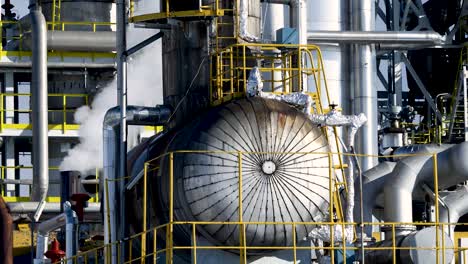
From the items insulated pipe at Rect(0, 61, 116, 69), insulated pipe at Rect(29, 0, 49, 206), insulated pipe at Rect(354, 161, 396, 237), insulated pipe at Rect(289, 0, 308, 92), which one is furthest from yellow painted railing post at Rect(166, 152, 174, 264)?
insulated pipe at Rect(0, 61, 116, 69)

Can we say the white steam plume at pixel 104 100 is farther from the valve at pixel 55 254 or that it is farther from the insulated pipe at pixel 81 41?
the valve at pixel 55 254

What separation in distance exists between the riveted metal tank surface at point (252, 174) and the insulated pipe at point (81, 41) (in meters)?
16.8

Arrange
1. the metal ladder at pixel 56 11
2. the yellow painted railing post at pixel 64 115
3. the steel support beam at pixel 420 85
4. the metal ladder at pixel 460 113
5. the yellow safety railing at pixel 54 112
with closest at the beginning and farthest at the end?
the yellow painted railing post at pixel 64 115 → the yellow safety railing at pixel 54 112 → the metal ladder at pixel 56 11 → the metal ladder at pixel 460 113 → the steel support beam at pixel 420 85

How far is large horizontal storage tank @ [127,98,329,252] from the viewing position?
2966cm

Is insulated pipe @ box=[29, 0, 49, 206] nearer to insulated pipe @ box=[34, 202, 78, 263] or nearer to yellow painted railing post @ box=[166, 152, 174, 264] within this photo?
insulated pipe @ box=[34, 202, 78, 263]

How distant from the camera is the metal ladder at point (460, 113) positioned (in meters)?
50.0

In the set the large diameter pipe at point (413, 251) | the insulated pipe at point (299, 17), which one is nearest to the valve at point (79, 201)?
the insulated pipe at point (299, 17)

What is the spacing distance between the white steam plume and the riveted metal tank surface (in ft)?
43.8

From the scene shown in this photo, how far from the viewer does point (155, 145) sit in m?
32.7

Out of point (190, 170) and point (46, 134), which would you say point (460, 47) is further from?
point (190, 170)

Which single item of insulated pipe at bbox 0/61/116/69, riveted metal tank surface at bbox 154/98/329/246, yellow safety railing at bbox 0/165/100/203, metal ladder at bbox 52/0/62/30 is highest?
metal ladder at bbox 52/0/62/30

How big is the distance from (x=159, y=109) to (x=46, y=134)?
40.4 ft

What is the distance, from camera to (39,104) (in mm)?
45000

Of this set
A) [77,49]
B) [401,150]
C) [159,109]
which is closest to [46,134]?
[77,49]
